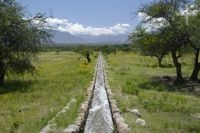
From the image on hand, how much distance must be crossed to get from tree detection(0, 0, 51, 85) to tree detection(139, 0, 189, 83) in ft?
32.5

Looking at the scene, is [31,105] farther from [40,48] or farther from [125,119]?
[40,48]

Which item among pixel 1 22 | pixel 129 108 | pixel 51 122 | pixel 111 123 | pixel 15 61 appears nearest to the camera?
pixel 51 122

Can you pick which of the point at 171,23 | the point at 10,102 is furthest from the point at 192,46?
the point at 10,102

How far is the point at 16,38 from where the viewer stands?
3291 centimetres

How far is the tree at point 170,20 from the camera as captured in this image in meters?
35.8

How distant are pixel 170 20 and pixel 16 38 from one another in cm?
1370

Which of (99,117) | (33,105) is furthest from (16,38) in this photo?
(99,117)

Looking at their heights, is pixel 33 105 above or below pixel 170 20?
below

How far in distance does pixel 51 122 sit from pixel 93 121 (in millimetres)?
2533

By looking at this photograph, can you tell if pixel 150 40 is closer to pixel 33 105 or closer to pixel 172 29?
pixel 172 29

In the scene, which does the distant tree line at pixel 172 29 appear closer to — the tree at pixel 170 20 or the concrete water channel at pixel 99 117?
the tree at pixel 170 20

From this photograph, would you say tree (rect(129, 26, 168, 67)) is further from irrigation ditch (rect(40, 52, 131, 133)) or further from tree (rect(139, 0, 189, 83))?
irrigation ditch (rect(40, 52, 131, 133))

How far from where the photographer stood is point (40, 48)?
35.3m

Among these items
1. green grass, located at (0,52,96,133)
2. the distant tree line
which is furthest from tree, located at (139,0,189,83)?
green grass, located at (0,52,96,133)
